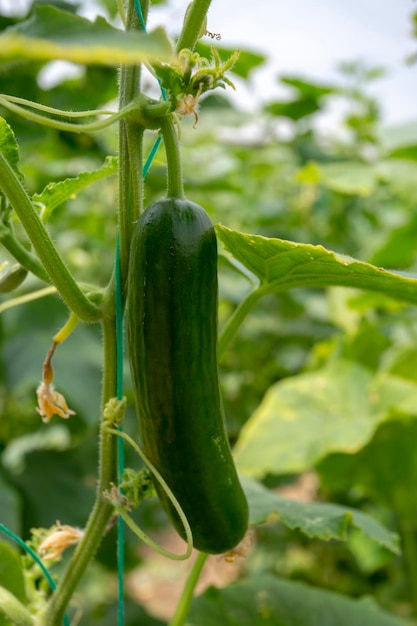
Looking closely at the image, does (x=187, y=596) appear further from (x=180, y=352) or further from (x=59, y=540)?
(x=180, y=352)

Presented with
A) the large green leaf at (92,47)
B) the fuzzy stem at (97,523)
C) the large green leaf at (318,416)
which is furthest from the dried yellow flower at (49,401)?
the large green leaf at (318,416)

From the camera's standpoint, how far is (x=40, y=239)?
626 mm

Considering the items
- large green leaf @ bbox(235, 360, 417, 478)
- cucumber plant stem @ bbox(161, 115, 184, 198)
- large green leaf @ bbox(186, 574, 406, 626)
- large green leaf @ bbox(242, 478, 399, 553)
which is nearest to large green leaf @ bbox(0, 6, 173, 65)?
cucumber plant stem @ bbox(161, 115, 184, 198)

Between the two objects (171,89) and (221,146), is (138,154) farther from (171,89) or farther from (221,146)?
(221,146)

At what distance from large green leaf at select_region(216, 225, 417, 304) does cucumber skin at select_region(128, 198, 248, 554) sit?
0.27ft

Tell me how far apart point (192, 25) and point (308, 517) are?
1.99 ft

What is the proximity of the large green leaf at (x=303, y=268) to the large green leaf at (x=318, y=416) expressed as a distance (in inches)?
32.4

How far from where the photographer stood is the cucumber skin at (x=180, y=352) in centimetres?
61

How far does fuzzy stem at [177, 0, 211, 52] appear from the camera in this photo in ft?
2.04

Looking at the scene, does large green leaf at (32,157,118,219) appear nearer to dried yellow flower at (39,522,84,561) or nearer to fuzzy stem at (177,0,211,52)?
fuzzy stem at (177,0,211,52)

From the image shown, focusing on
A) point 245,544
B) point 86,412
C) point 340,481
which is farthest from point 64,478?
point 245,544

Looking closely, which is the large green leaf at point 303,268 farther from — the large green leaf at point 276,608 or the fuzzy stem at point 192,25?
the large green leaf at point 276,608

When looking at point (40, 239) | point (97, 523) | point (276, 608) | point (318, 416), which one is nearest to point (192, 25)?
point (40, 239)

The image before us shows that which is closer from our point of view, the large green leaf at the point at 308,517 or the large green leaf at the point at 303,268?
the large green leaf at the point at 303,268
